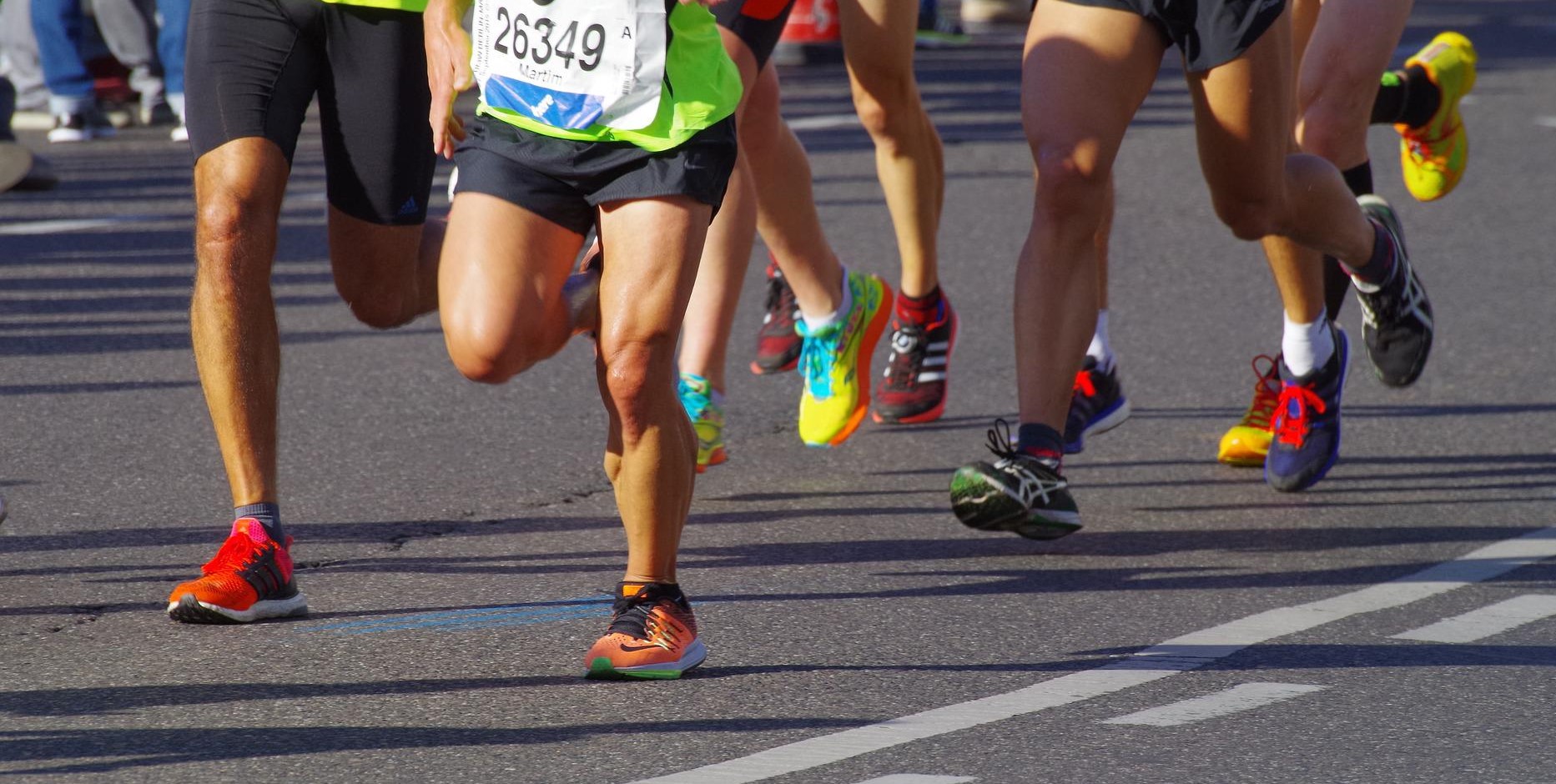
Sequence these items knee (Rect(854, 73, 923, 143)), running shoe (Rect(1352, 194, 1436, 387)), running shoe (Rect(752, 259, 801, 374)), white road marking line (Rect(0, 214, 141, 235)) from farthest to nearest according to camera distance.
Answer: white road marking line (Rect(0, 214, 141, 235)), running shoe (Rect(752, 259, 801, 374)), knee (Rect(854, 73, 923, 143)), running shoe (Rect(1352, 194, 1436, 387))

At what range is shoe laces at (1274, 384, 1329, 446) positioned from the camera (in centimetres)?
582

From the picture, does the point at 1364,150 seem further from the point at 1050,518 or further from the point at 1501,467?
the point at 1050,518

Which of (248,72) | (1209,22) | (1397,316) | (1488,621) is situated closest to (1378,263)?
(1397,316)

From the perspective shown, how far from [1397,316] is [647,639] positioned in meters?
2.69

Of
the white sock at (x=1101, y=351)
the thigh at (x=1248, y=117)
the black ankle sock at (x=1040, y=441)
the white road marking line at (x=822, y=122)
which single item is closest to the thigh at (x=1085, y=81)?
the thigh at (x=1248, y=117)

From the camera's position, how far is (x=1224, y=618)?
15.2ft

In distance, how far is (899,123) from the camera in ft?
21.0

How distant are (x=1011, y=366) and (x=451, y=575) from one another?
298 centimetres

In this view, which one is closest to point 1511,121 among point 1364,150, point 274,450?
point 1364,150

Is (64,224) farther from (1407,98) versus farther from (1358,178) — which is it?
(1358,178)

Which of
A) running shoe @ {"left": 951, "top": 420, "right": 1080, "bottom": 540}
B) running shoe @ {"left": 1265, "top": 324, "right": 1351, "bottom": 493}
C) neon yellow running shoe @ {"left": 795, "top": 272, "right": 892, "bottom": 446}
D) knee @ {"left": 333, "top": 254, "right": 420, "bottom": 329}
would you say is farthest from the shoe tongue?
running shoe @ {"left": 1265, "top": 324, "right": 1351, "bottom": 493}

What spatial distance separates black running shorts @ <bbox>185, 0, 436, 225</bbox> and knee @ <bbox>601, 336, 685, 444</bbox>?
35.1 inches

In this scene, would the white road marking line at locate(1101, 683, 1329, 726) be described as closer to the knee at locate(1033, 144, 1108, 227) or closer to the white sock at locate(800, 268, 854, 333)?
the knee at locate(1033, 144, 1108, 227)

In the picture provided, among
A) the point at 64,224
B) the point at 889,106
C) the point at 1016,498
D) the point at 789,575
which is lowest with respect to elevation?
the point at 64,224
